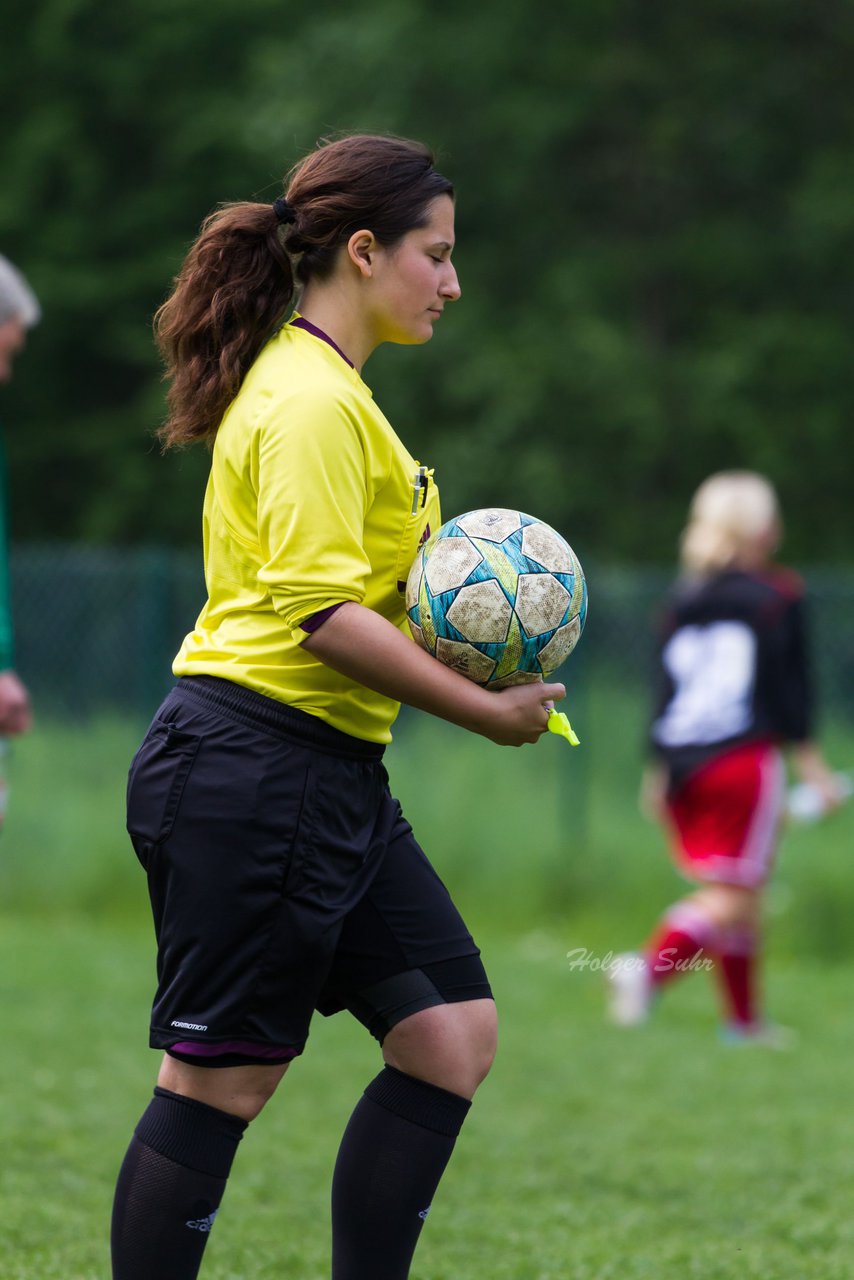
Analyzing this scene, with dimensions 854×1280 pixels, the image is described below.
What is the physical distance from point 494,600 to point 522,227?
19541mm

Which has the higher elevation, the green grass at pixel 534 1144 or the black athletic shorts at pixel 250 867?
the black athletic shorts at pixel 250 867

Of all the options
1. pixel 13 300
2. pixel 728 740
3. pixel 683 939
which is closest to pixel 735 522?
pixel 728 740

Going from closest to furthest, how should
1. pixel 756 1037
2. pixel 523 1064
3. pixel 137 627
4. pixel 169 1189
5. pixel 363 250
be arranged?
pixel 169 1189, pixel 363 250, pixel 523 1064, pixel 756 1037, pixel 137 627

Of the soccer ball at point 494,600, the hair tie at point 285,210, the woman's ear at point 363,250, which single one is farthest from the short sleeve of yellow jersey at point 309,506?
the hair tie at point 285,210

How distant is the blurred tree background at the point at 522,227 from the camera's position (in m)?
20.2

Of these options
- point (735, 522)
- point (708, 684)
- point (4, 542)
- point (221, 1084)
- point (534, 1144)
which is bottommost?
point (534, 1144)

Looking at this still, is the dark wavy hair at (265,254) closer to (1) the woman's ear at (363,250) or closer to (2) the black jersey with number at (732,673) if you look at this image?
(1) the woman's ear at (363,250)

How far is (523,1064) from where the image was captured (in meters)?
6.67

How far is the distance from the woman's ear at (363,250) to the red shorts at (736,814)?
481cm

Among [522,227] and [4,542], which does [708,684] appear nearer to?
[4,542]

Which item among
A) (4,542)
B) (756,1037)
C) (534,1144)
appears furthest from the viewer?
(756,1037)

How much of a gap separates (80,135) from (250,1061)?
2129 centimetres

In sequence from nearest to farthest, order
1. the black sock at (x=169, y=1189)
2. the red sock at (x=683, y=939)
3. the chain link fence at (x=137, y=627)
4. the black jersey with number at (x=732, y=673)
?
the black sock at (x=169, y=1189), the red sock at (x=683, y=939), the black jersey with number at (x=732, y=673), the chain link fence at (x=137, y=627)

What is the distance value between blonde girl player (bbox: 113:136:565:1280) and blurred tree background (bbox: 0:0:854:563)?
17097 mm
